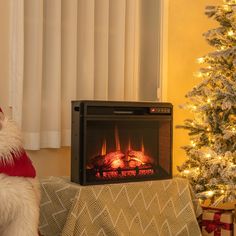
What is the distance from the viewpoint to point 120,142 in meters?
2.68

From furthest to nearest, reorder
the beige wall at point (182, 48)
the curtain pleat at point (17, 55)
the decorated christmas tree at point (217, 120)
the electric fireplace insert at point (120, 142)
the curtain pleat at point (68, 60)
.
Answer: the beige wall at point (182, 48), the curtain pleat at point (68, 60), the decorated christmas tree at point (217, 120), the curtain pleat at point (17, 55), the electric fireplace insert at point (120, 142)

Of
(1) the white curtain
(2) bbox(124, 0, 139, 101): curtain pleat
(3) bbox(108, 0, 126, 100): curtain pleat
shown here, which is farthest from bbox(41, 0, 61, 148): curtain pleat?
(2) bbox(124, 0, 139, 101): curtain pleat

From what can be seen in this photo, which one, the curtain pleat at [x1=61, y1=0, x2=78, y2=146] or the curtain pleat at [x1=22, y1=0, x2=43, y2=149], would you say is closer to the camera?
the curtain pleat at [x1=22, y1=0, x2=43, y2=149]

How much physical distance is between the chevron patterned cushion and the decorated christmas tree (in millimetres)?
216

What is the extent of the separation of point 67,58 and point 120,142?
715 mm

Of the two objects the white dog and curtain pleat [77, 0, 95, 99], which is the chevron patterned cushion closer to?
the white dog

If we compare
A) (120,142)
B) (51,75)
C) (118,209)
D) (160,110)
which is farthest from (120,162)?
(51,75)

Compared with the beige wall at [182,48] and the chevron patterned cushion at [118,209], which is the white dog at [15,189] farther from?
the beige wall at [182,48]

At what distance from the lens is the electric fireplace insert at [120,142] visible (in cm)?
249

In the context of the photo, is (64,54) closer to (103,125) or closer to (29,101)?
(29,101)

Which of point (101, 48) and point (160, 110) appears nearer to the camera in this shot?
point (160, 110)

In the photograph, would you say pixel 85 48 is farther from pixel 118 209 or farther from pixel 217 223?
pixel 217 223

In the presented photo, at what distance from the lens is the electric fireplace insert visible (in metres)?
2.49

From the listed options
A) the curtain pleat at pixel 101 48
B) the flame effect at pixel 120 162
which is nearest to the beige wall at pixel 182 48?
the curtain pleat at pixel 101 48
